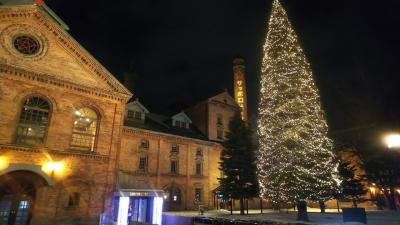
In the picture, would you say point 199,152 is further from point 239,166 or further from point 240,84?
point 240,84

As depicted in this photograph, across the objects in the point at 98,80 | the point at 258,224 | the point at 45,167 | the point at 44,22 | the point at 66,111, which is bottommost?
the point at 258,224

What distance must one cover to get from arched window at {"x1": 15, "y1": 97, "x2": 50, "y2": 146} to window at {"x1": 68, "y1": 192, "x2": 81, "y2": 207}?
13.2ft

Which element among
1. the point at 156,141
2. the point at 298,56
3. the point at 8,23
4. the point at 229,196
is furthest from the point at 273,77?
the point at 8,23

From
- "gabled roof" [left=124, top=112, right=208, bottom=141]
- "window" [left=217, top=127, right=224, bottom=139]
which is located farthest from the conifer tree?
"window" [left=217, top=127, right=224, bottom=139]

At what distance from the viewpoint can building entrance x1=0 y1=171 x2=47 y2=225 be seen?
54.3ft

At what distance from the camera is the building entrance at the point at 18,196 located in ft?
54.3

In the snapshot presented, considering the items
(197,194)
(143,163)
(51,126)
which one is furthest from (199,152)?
(51,126)

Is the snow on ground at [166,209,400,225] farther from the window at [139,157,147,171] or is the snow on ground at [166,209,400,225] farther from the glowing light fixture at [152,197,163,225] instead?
the window at [139,157,147,171]

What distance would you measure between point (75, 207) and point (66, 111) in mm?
6516

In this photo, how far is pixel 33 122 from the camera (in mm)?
17641

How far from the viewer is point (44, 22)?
19.2m

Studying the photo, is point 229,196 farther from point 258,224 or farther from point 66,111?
point 66,111

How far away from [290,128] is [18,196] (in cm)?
1873

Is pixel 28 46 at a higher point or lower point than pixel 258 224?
higher
